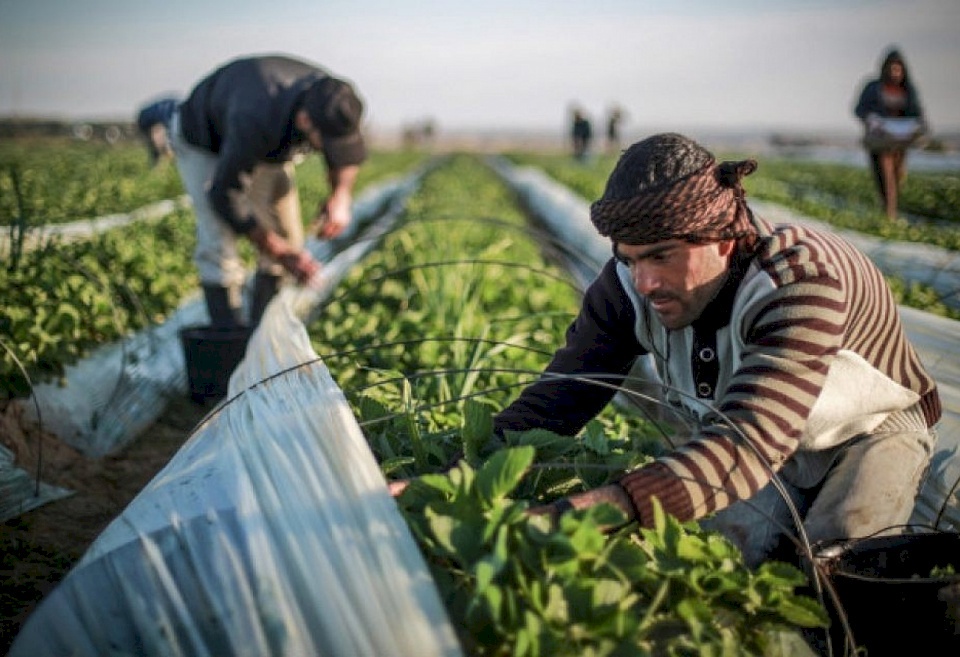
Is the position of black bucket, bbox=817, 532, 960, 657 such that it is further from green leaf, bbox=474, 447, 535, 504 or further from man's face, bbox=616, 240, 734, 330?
green leaf, bbox=474, 447, 535, 504

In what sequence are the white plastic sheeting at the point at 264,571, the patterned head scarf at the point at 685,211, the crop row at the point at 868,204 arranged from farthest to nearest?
the crop row at the point at 868,204 → the patterned head scarf at the point at 685,211 → the white plastic sheeting at the point at 264,571

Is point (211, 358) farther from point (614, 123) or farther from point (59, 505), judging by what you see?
point (614, 123)

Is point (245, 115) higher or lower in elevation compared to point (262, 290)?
higher

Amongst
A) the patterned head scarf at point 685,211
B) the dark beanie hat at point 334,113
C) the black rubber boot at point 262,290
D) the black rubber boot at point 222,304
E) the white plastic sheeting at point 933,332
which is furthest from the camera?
the black rubber boot at point 262,290

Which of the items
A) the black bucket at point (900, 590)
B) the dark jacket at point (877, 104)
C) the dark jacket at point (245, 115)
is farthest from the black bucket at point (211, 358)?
the dark jacket at point (877, 104)

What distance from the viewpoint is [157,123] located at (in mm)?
4117

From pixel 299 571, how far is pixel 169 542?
0.78 ft

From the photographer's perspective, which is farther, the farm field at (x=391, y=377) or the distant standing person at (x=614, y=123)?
the distant standing person at (x=614, y=123)

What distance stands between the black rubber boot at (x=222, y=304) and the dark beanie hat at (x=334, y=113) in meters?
0.85

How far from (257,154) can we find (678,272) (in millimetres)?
2357

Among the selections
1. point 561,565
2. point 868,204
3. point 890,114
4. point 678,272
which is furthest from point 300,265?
point 868,204

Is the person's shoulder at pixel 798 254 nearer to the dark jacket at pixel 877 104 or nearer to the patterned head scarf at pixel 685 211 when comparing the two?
the patterned head scarf at pixel 685 211

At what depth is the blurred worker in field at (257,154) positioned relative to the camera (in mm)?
3350

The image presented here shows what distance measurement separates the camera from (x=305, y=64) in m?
3.62
